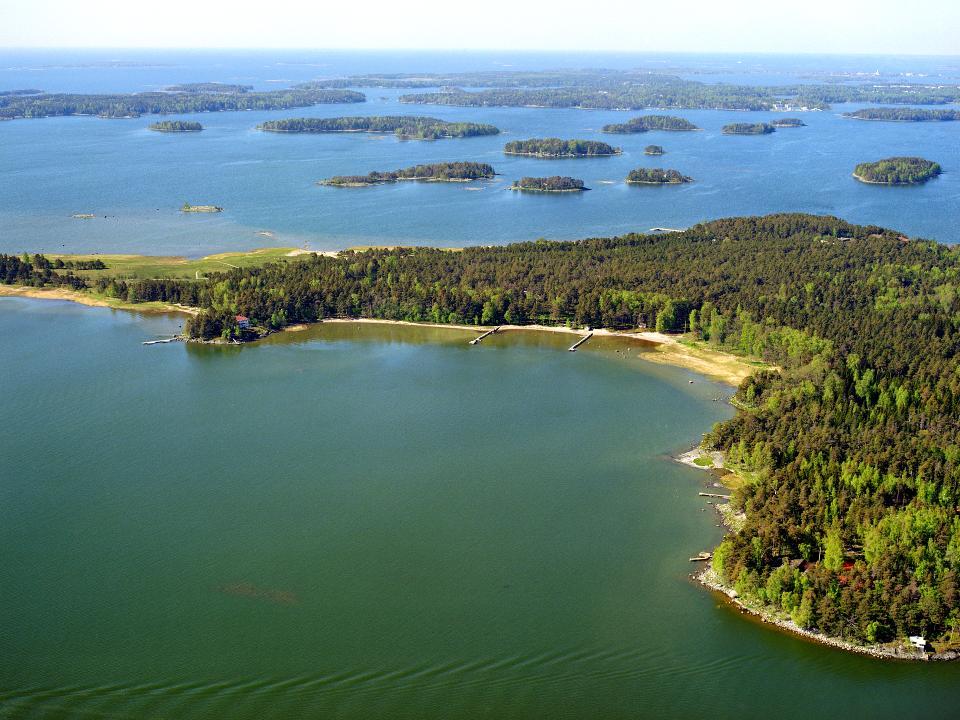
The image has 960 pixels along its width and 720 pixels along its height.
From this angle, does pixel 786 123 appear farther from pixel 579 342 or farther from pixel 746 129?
pixel 579 342

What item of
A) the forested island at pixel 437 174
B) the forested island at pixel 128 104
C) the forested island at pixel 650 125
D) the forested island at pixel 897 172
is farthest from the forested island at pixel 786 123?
the forested island at pixel 128 104

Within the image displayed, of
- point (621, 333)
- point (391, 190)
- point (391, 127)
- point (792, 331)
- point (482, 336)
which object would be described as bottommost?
point (482, 336)

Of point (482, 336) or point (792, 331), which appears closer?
point (792, 331)

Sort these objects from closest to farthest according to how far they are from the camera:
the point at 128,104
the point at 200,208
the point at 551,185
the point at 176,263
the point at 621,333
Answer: the point at 621,333 → the point at 176,263 → the point at 200,208 → the point at 551,185 → the point at 128,104

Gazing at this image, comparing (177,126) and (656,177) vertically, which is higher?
(177,126)

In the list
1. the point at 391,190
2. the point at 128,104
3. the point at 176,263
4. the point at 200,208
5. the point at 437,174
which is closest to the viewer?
the point at 176,263

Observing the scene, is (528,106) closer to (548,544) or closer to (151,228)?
(151,228)

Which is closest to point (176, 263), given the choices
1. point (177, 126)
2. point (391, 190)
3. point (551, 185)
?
point (391, 190)
